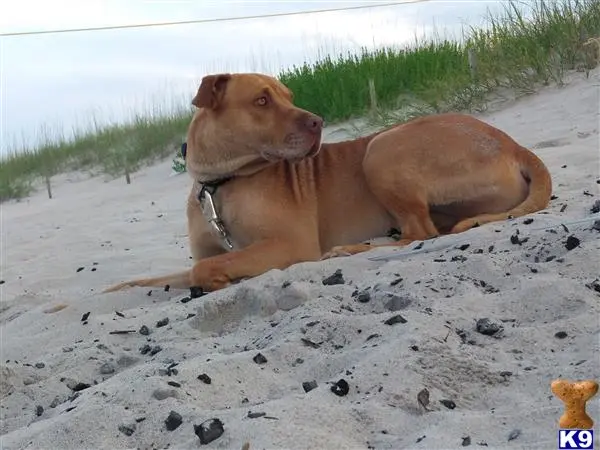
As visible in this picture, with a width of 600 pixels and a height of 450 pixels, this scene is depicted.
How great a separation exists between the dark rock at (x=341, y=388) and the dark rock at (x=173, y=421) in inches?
17.6

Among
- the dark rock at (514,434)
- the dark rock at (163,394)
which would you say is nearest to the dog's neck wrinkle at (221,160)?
the dark rock at (163,394)

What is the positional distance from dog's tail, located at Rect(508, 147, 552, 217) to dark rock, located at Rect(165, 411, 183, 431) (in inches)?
113

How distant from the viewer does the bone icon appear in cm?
156

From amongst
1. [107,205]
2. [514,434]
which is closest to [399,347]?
[514,434]

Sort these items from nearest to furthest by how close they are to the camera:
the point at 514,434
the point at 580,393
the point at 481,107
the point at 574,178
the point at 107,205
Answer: the point at 580,393
the point at 514,434
the point at 574,178
the point at 481,107
the point at 107,205

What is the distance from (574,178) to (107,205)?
6.52 meters

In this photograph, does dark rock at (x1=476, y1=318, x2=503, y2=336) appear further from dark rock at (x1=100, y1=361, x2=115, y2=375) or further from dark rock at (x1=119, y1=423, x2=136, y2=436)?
dark rock at (x1=100, y1=361, x2=115, y2=375)

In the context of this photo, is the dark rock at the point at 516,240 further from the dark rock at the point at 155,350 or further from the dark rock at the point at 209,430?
the dark rock at the point at 209,430

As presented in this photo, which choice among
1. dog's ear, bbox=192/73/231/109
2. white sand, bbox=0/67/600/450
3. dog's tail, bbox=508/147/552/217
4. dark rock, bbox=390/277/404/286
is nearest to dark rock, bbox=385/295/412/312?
white sand, bbox=0/67/600/450

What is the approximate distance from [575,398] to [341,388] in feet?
3.19

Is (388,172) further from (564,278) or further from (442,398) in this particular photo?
(442,398)

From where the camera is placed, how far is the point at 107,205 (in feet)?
34.8

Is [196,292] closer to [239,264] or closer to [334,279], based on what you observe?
[239,264]

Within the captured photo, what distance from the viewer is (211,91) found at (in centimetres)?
502
